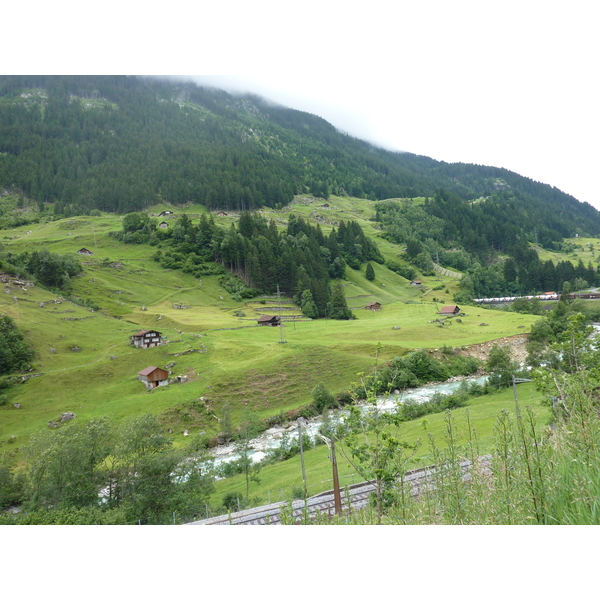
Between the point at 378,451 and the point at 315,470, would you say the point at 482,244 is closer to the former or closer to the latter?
the point at 315,470

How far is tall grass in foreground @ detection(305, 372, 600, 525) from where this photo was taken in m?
4.08

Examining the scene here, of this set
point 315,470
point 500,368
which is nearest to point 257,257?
point 500,368

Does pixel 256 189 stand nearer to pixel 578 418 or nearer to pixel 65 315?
pixel 65 315

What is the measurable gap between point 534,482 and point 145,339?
55080mm

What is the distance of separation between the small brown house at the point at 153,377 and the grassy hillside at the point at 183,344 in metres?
1.01

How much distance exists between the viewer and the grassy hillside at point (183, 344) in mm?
41250

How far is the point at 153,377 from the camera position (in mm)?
45219

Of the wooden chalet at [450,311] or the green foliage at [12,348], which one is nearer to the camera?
the green foliage at [12,348]

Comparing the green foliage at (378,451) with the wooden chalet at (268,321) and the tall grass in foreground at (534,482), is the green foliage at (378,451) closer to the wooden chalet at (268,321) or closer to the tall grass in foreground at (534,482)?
the tall grass in foreground at (534,482)

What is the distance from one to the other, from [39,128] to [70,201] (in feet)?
278

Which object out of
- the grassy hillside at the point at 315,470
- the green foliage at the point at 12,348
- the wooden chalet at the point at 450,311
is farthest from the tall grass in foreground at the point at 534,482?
the wooden chalet at the point at 450,311

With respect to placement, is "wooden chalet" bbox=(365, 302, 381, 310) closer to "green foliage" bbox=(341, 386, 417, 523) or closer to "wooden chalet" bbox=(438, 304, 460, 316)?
"wooden chalet" bbox=(438, 304, 460, 316)

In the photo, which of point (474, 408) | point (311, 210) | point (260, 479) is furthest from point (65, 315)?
point (311, 210)

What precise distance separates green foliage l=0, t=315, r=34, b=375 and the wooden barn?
12449 mm
